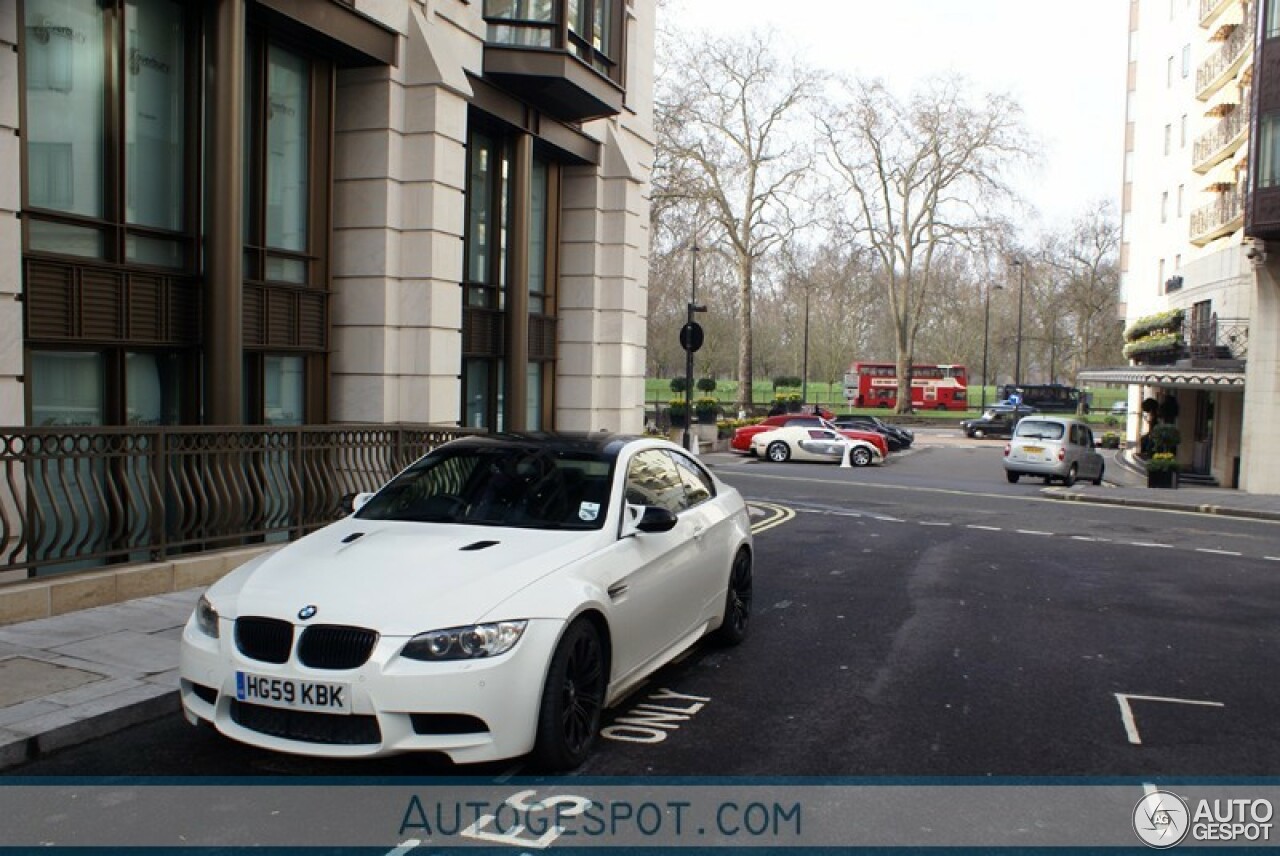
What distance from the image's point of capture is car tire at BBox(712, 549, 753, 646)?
7.76 metres

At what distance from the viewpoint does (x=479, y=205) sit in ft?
55.0

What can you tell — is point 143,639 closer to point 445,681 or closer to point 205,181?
point 445,681

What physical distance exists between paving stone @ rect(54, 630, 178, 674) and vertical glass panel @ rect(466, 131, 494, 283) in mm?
9984

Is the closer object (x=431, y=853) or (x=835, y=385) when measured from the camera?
(x=431, y=853)

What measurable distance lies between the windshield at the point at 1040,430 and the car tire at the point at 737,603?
22.4 metres

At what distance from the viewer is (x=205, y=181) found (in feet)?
35.9

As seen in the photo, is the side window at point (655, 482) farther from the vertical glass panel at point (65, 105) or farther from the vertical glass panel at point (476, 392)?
the vertical glass panel at point (476, 392)

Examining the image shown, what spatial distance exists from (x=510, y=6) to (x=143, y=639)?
11.9 m

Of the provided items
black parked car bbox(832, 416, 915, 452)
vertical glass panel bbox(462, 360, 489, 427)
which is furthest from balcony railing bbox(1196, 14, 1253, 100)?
vertical glass panel bbox(462, 360, 489, 427)

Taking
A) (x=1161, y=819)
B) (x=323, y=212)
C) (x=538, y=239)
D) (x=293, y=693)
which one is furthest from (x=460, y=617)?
(x=538, y=239)

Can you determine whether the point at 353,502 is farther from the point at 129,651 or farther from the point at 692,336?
the point at 692,336

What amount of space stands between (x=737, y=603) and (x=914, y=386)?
2997 inches

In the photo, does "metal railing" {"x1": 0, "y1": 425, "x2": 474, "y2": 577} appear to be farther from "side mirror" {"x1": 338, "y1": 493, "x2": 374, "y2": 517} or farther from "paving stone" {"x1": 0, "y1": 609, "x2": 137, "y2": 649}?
"side mirror" {"x1": 338, "y1": 493, "x2": 374, "y2": 517}

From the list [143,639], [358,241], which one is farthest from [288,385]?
[143,639]
